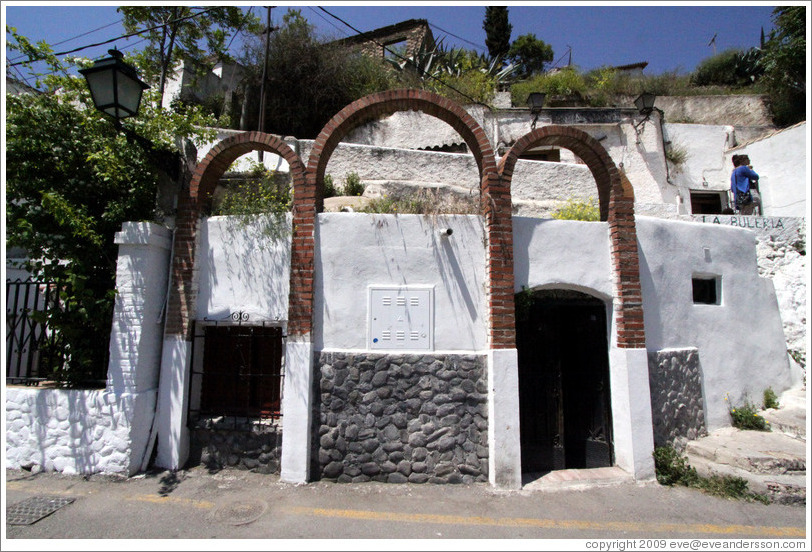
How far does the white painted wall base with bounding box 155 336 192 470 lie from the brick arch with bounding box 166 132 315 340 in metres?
0.24

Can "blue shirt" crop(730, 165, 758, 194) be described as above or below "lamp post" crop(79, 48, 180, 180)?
above

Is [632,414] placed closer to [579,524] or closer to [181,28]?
[579,524]

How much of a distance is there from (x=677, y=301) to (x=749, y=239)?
227 cm

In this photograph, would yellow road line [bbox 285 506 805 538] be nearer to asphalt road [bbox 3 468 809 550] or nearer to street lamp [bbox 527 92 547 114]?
asphalt road [bbox 3 468 809 550]

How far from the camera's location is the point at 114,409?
5.37 metres

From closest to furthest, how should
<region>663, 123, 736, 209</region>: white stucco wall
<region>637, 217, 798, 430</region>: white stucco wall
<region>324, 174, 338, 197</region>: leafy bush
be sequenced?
1. <region>637, 217, 798, 430</region>: white stucco wall
2. <region>324, 174, 338, 197</region>: leafy bush
3. <region>663, 123, 736, 209</region>: white stucco wall

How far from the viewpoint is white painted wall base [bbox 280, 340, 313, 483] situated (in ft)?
17.1

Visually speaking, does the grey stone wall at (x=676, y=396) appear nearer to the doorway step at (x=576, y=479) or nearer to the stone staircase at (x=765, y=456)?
the stone staircase at (x=765, y=456)

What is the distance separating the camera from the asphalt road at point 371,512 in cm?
420

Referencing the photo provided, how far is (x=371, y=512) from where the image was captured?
4566mm

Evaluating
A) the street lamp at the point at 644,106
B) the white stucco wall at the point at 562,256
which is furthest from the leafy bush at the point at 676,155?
the white stucco wall at the point at 562,256

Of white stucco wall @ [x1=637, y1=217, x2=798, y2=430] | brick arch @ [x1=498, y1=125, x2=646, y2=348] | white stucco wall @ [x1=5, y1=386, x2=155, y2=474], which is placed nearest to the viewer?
white stucco wall @ [x1=5, y1=386, x2=155, y2=474]

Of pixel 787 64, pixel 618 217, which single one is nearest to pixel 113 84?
pixel 618 217

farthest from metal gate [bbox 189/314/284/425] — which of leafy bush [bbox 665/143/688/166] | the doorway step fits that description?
leafy bush [bbox 665/143/688/166]
